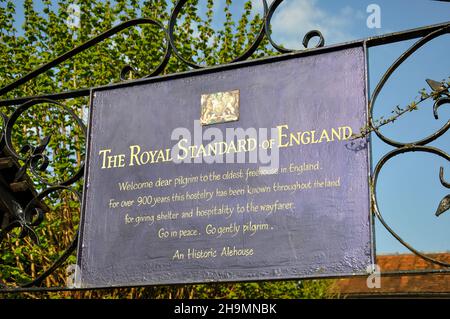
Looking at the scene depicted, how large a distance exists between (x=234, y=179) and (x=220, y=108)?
51 cm

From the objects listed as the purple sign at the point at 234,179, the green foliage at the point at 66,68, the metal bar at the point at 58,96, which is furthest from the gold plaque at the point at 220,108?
the green foliage at the point at 66,68

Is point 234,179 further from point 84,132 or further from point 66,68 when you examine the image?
point 66,68

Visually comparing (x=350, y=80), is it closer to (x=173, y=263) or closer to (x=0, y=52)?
(x=173, y=263)

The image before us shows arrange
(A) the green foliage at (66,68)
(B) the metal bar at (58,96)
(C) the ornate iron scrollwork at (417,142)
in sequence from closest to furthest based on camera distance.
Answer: (C) the ornate iron scrollwork at (417,142) < (B) the metal bar at (58,96) < (A) the green foliage at (66,68)

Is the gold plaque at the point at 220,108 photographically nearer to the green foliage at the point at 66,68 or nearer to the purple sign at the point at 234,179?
the purple sign at the point at 234,179

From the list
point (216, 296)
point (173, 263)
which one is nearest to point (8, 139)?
point (173, 263)

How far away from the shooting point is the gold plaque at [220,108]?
461cm

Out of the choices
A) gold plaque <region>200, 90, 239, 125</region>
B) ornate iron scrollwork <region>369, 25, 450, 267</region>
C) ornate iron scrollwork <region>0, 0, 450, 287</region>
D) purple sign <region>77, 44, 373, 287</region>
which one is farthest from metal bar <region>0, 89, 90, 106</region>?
ornate iron scrollwork <region>369, 25, 450, 267</region>

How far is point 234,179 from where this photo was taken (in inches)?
175

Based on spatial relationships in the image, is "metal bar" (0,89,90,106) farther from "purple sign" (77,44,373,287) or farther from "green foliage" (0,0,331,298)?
"green foliage" (0,0,331,298)

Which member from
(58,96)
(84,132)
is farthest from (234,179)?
(58,96)

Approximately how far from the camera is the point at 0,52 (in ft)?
39.9

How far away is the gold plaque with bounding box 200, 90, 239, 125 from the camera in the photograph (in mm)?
4609
